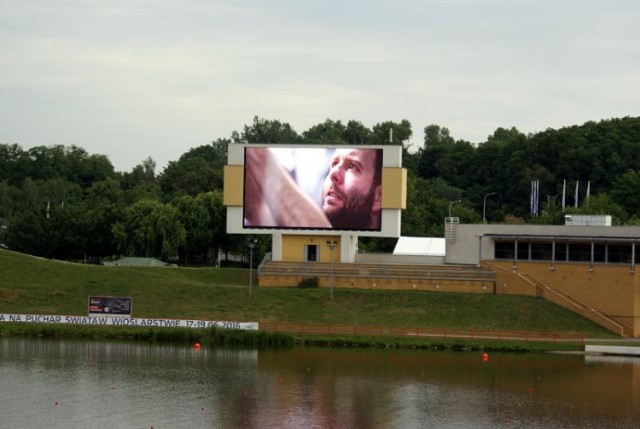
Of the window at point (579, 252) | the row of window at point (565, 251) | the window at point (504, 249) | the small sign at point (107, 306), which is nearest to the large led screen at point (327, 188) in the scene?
the window at point (504, 249)

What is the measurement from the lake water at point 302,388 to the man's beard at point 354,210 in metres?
21.1

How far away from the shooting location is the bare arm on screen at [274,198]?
9581 cm

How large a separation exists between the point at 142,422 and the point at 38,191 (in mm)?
140056

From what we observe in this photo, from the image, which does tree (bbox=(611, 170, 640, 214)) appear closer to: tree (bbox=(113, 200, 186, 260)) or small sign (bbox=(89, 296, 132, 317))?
tree (bbox=(113, 200, 186, 260))

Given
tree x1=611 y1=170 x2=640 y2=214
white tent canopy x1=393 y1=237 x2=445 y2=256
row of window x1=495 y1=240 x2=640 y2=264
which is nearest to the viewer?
row of window x1=495 y1=240 x2=640 y2=264

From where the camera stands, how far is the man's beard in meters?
95.5

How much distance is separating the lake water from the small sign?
663 centimetres

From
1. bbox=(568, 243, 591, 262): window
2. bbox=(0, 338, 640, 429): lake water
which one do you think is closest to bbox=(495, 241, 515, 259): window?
bbox=(568, 243, 591, 262): window

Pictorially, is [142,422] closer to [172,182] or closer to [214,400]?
[214,400]

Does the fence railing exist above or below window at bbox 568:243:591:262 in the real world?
below

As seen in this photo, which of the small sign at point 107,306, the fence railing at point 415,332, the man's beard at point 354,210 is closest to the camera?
the fence railing at point 415,332

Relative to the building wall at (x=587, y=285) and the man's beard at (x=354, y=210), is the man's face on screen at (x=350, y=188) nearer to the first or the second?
the man's beard at (x=354, y=210)

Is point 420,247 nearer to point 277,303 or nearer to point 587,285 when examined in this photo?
point 587,285

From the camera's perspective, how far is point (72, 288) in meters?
91.1
